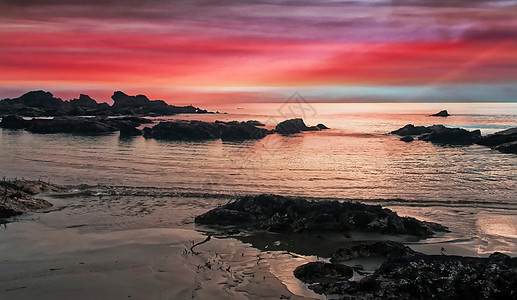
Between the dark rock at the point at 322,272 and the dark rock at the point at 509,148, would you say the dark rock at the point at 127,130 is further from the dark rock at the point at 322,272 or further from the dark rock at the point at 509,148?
the dark rock at the point at 322,272

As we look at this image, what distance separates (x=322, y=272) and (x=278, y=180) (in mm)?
16284

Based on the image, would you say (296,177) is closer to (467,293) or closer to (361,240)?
(361,240)

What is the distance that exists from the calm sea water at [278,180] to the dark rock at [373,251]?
3784 millimetres

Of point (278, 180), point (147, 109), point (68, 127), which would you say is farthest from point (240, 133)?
point (147, 109)

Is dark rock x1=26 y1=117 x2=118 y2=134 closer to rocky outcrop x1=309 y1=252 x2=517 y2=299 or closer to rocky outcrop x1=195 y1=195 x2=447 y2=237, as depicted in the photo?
rocky outcrop x1=195 y1=195 x2=447 y2=237

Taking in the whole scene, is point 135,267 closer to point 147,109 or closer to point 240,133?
point 240,133

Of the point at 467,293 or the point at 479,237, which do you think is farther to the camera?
the point at 479,237

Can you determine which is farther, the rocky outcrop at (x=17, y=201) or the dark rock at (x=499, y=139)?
the dark rock at (x=499, y=139)

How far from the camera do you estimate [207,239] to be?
12.2m

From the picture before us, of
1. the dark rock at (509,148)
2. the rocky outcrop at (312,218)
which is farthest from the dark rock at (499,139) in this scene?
the rocky outcrop at (312,218)

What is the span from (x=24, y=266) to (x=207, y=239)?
5.21m

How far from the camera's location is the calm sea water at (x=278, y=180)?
1634 cm

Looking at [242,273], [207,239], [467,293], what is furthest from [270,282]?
[467,293]

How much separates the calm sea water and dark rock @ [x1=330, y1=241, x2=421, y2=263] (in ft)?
12.4
